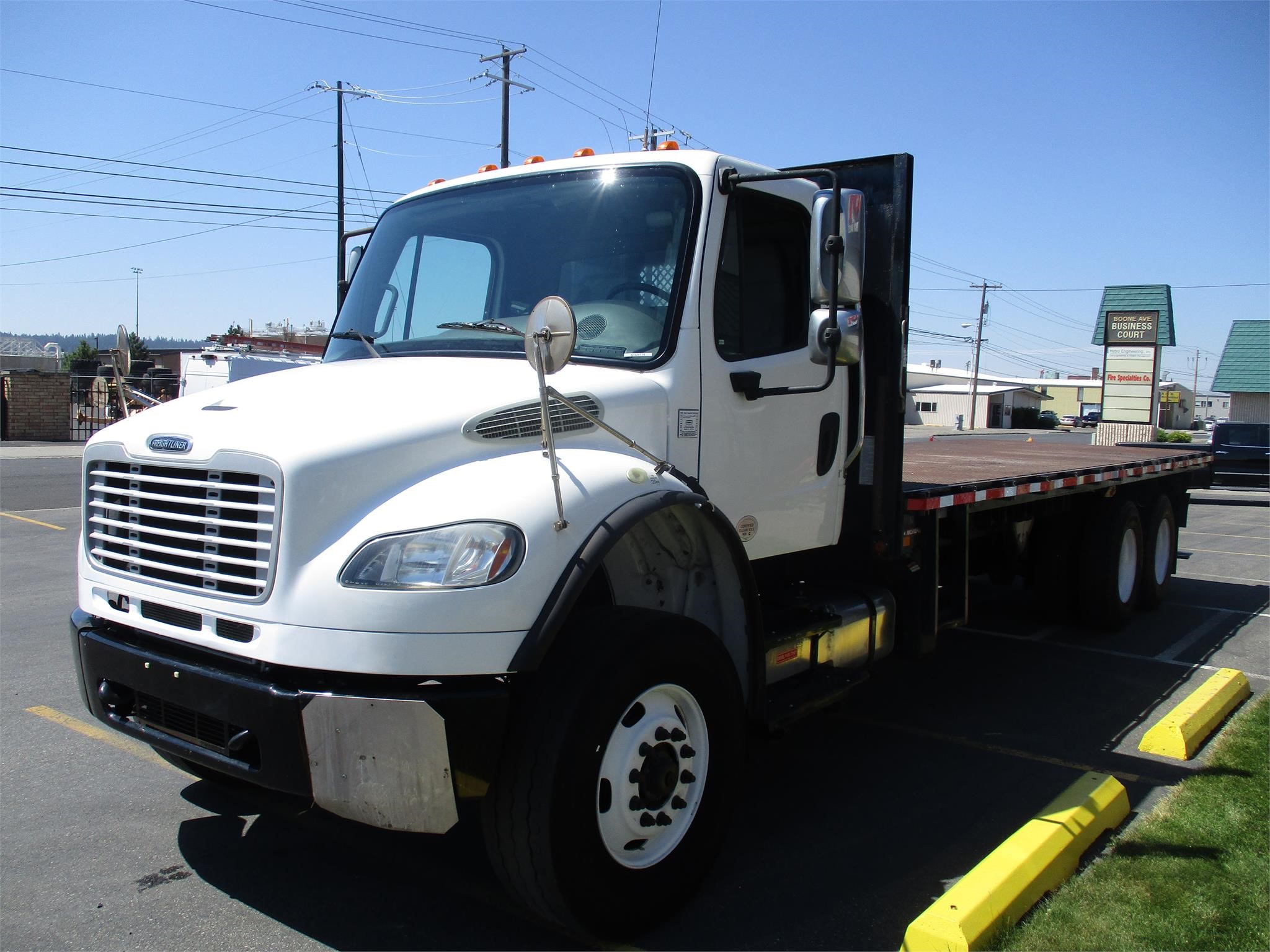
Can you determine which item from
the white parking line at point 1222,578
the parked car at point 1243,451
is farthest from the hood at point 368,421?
the parked car at point 1243,451

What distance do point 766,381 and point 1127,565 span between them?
5762 mm

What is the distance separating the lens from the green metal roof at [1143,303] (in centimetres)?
3005

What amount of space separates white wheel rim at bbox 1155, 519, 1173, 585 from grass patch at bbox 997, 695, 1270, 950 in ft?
14.7

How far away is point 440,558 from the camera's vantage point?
2854mm

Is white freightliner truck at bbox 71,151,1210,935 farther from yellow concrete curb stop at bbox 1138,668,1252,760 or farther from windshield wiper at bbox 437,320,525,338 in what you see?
yellow concrete curb stop at bbox 1138,668,1252,760

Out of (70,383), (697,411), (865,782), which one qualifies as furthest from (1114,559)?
(70,383)

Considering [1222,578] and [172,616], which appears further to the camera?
[1222,578]

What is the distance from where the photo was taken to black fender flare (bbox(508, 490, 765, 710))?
2893mm

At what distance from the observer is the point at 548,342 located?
2.99m

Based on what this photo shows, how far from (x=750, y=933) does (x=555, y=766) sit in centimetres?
105

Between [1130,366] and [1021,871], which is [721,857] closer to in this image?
[1021,871]

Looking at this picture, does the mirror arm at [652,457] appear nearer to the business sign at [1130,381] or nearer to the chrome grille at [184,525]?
the chrome grille at [184,525]

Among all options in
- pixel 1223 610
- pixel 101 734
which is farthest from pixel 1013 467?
pixel 101 734

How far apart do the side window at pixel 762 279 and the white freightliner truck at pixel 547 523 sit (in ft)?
0.05
